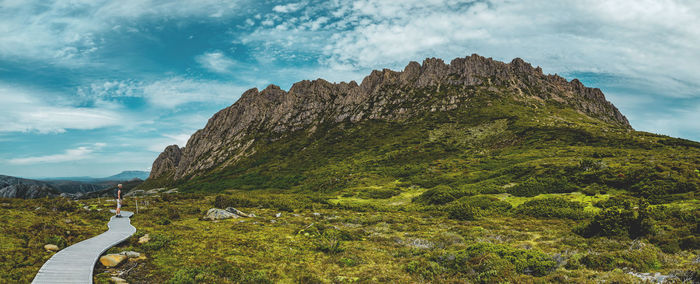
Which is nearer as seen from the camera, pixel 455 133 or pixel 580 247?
pixel 580 247

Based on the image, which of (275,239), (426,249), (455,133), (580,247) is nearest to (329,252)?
(275,239)

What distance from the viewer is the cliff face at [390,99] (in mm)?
142875

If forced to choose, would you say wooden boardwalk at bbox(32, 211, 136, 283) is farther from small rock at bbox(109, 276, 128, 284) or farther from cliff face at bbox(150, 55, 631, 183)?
cliff face at bbox(150, 55, 631, 183)

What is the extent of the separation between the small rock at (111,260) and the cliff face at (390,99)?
126 m

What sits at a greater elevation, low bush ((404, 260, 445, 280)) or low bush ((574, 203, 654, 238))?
low bush ((574, 203, 654, 238))

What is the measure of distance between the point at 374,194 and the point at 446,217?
18232 mm

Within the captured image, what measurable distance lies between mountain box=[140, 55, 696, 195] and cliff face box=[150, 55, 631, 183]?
2.37 feet

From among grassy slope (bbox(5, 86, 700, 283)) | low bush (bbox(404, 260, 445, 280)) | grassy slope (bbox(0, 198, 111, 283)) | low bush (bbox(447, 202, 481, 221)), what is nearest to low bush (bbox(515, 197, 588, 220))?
grassy slope (bbox(5, 86, 700, 283))

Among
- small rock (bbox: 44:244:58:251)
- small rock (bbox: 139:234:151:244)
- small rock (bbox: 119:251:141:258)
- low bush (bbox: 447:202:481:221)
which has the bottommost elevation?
low bush (bbox: 447:202:481:221)

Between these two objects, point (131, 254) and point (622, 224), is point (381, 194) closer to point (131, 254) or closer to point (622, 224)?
point (622, 224)

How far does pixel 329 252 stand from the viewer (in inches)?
671

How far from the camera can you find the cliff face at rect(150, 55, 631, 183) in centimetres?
14288

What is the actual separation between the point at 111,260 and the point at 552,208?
106 feet

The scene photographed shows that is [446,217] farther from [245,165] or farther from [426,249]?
[245,165]
